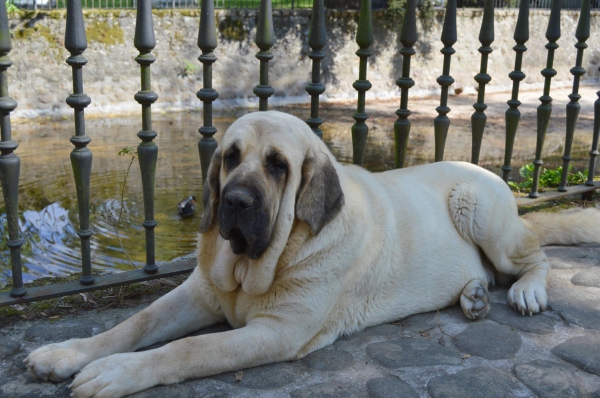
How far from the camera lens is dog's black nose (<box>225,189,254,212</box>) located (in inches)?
110

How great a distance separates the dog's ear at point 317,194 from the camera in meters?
3.07

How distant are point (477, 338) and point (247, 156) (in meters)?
1.49

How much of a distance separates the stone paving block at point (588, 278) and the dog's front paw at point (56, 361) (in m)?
2.86

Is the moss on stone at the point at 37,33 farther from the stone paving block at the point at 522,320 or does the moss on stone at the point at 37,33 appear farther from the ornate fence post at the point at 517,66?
the stone paving block at the point at 522,320

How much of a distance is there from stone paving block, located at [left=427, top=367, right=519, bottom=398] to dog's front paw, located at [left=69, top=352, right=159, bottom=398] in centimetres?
123

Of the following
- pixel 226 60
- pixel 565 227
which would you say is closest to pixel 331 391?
pixel 565 227

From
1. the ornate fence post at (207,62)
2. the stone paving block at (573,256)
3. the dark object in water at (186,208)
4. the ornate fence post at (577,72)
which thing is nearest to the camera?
the ornate fence post at (207,62)

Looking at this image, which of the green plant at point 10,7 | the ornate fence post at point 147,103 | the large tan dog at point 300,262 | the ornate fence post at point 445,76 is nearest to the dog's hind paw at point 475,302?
the large tan dog at point 300,262

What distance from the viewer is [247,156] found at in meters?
2.99

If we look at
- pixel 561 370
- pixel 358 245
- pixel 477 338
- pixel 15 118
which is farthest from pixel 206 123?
pixel 15 118

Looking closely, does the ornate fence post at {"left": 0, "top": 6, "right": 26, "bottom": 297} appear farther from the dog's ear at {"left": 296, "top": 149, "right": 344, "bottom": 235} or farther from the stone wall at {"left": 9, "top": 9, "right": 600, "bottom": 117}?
the stone wall at {"left": 9, "top": 9, "right": 600, "bottom": 117}

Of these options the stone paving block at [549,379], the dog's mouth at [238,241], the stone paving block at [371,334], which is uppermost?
the dog's mouth at [238,241]

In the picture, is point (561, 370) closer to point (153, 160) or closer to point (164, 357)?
point (164, 357)

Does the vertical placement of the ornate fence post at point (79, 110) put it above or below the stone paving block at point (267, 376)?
above
